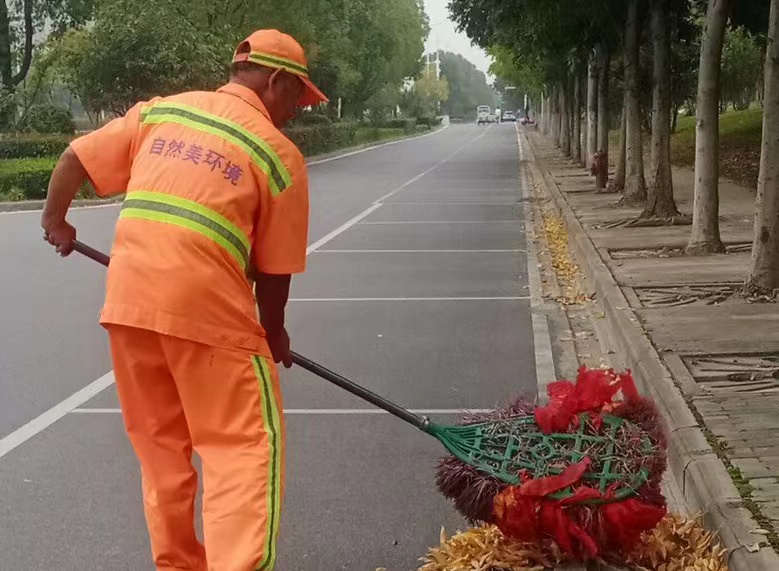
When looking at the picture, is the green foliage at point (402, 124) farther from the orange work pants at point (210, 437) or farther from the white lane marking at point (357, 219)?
the orange work pants at point (210, 437)

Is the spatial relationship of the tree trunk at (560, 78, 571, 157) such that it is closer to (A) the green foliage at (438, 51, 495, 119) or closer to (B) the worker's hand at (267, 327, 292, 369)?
(B) the worker's hand at (267, 327, 292, 369)

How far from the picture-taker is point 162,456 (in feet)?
11.3

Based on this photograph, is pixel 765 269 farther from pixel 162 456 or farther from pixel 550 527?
pixel 162 456

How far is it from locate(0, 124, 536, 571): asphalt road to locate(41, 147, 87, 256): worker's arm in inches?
54.0

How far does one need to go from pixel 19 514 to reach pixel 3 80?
1599 inches

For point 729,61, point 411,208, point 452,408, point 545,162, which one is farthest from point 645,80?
point 452,408

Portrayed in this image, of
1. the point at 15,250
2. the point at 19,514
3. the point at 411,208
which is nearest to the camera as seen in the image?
the point at 19,514

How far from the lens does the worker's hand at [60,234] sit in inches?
148

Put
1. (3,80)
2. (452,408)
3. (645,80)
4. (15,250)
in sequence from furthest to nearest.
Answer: (3,80) < (645,80) < (15,250) < (452,408)

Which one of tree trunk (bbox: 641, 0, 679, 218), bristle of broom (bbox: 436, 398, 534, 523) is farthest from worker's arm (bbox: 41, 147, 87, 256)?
tree trunk (bbox: 641, 0, 679, 218)

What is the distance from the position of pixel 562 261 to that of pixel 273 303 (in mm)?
10137

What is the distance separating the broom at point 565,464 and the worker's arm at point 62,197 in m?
0.08

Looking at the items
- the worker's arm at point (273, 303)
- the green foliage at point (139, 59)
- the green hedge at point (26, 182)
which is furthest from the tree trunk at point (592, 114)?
the worker's arm at point (273, 303)

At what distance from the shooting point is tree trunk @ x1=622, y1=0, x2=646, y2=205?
18.7 metres
